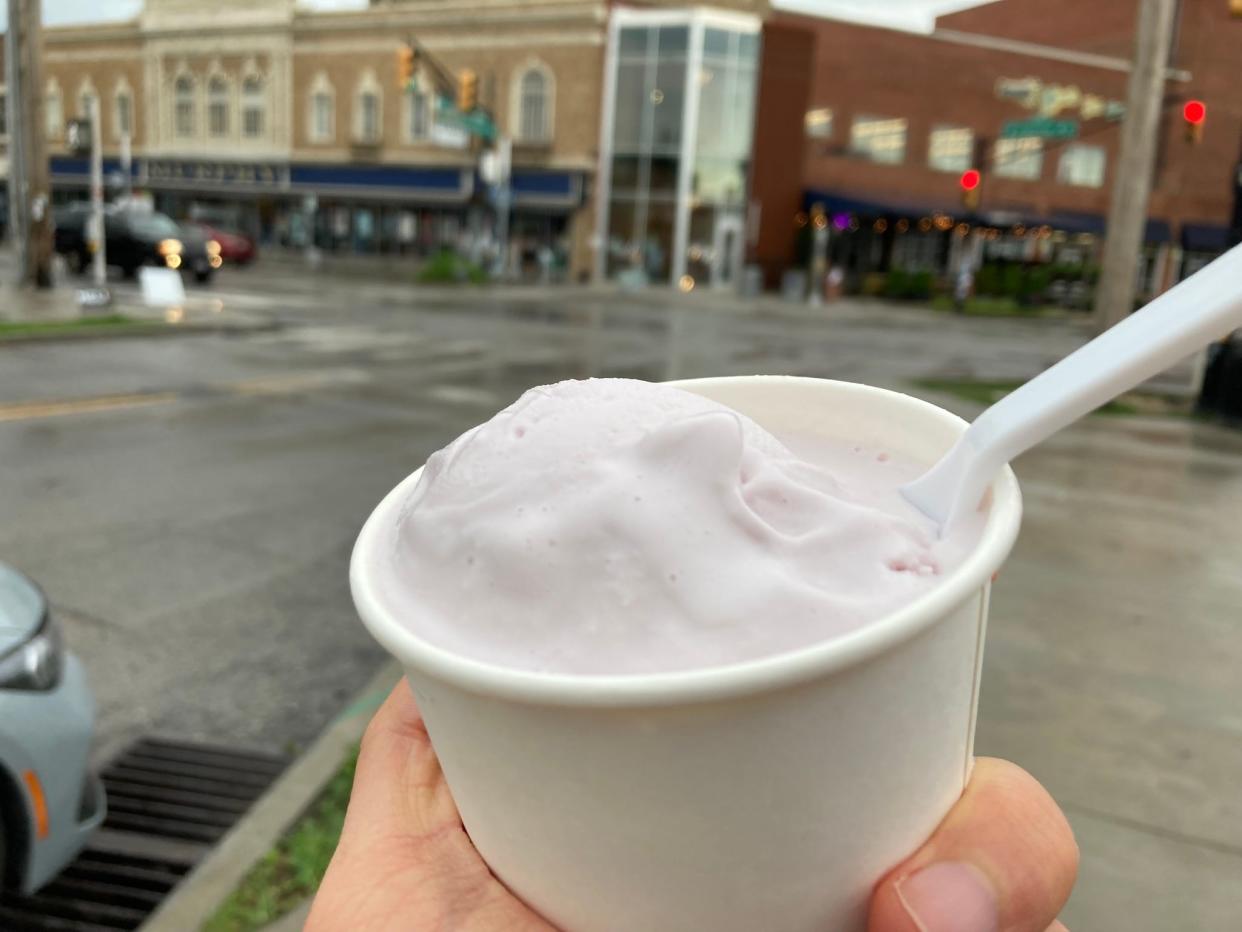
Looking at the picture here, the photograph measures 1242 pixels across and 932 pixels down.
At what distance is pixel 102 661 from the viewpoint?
4.73 meters

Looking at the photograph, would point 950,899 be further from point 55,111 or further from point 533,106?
point 55,111

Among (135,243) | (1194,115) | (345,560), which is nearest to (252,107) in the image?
(135,243)

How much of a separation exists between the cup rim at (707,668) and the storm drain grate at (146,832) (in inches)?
111

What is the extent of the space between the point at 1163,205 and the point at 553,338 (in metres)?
36.2

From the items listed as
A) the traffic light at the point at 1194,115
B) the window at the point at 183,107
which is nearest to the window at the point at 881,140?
the traffic light at the point at 1194,115

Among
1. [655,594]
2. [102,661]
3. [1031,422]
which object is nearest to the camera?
[655,594]

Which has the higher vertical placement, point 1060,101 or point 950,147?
point 1060,101

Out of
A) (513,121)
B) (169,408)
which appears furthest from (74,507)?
(513,121)

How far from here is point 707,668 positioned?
3.06 feet

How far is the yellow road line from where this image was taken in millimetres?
9852

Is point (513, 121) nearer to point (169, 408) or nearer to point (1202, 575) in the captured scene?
point (169, 408)

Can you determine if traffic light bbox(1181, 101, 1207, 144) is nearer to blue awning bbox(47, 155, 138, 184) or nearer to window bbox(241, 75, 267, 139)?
window bbox(241, 75, 267, 139)

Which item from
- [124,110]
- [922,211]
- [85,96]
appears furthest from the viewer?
[85,96]

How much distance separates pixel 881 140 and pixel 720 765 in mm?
42626
